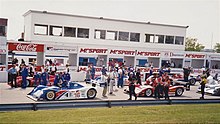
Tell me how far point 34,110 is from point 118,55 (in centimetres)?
2088

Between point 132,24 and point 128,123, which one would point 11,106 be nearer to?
point 128,123

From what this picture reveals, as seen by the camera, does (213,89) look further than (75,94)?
Yes

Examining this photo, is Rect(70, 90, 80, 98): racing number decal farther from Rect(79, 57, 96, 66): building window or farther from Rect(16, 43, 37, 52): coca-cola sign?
Rect(79, 57, 96, 66): building window

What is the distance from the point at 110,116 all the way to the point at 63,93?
250 inches

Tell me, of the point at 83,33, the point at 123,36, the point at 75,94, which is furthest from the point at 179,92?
the point at 123,36

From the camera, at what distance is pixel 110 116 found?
11.2m

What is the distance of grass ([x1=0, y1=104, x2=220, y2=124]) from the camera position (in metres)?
10.2

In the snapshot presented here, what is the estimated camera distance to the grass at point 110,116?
10.2 m

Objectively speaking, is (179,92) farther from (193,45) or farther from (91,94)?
(193,45)

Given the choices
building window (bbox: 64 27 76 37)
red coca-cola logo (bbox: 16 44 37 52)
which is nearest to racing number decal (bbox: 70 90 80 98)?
A: red coca-cola logo (bbox: 16 44 37 52)

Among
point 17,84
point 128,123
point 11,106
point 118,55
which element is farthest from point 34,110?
point 118,55

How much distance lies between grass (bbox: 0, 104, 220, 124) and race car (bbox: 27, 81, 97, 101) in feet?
14.2

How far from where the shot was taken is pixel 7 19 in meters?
26.2

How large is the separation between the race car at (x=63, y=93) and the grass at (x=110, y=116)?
4327 millimetres
